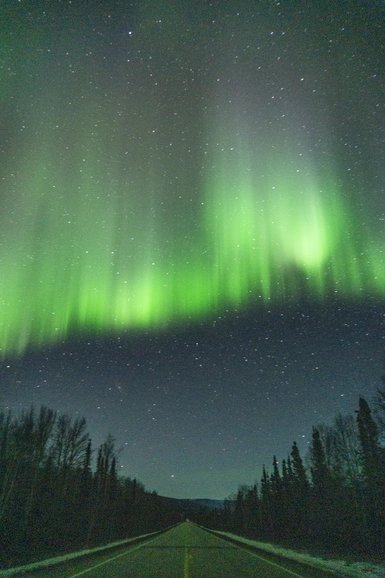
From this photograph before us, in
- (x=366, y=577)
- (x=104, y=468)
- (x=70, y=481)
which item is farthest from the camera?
(x=104, y=468)

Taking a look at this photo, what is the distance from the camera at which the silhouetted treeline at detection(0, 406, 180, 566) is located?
24.7 metres

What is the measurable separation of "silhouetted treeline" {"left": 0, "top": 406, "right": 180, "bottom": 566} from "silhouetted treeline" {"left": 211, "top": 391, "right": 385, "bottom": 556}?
1609cm

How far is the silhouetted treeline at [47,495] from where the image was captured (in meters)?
24.7

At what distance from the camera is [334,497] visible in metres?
42.7

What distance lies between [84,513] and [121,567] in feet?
100

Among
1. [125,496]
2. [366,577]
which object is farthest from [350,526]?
[125,496]

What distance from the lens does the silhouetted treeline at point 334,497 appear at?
32125 millimetres

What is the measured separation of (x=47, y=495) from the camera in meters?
42.4

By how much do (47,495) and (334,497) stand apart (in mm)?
26093

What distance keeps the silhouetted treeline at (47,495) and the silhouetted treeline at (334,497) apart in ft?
52.8

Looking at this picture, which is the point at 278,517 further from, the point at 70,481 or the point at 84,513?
the point at 84,513

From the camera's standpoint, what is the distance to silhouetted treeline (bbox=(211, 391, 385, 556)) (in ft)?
105

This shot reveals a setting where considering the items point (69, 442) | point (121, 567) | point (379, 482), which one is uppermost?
point (69, 442)

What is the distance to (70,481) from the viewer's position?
56969 millimetres
